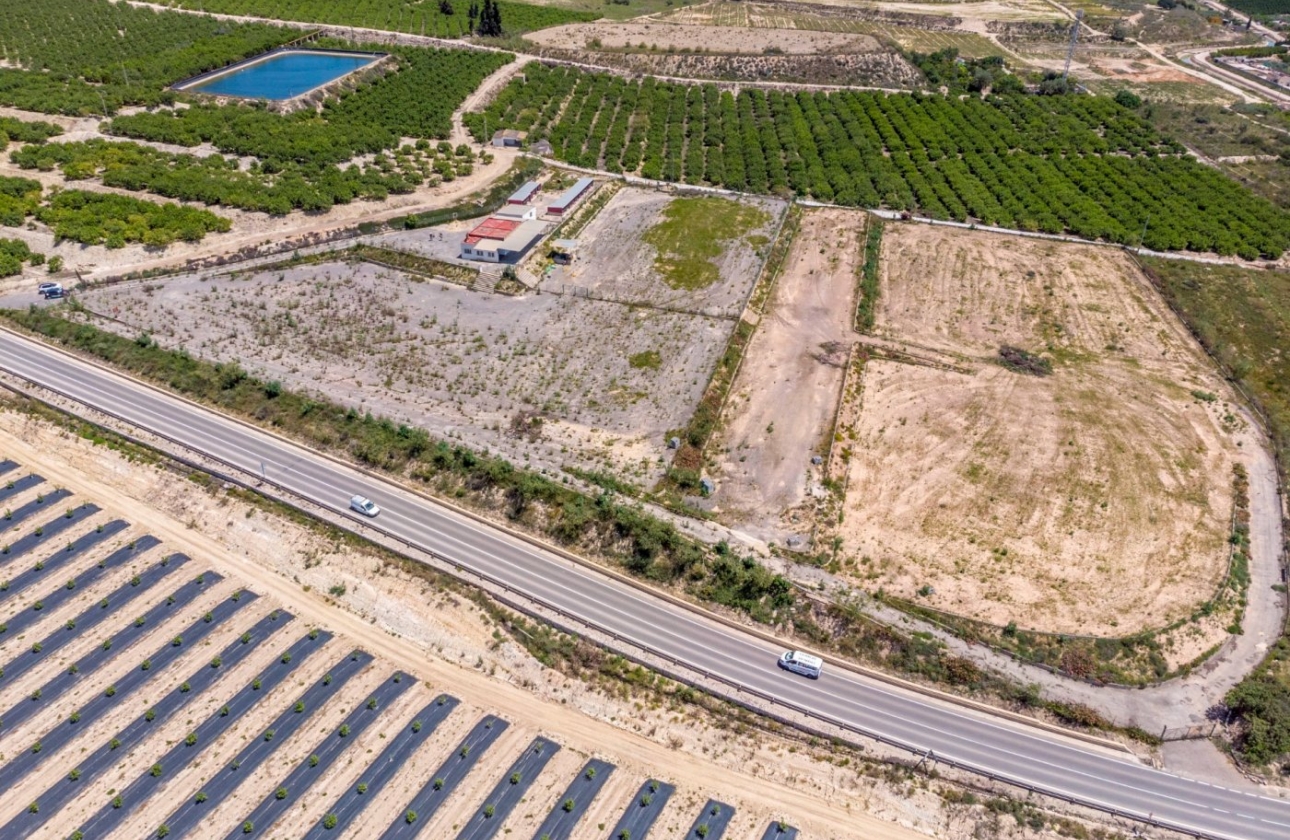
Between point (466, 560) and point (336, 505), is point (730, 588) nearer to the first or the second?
point (466, 560)

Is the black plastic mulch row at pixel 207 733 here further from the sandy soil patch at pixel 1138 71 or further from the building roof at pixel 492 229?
the sandy soil patch at pixel 1138 71

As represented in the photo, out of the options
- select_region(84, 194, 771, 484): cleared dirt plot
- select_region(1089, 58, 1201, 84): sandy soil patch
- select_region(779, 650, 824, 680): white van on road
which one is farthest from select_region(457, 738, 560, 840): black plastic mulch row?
select_region(1089, 58, 1201, 84): sandy soil patch

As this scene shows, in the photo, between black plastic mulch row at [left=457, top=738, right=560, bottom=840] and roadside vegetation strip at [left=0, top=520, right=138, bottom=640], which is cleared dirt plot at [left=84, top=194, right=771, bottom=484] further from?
black plastic mulch row at [left=457, top=738, right=560, bottom=840]

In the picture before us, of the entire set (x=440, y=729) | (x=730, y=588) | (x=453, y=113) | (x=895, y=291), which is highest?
(x=453, y=113)

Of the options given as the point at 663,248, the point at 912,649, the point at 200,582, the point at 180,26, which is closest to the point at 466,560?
the point at 200,582

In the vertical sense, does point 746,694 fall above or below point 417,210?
below

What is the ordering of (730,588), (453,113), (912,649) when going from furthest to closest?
1. (453,113)
2. (730,588)
3. (912,649)

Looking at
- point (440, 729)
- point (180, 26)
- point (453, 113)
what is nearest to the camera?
point (440, 729)
